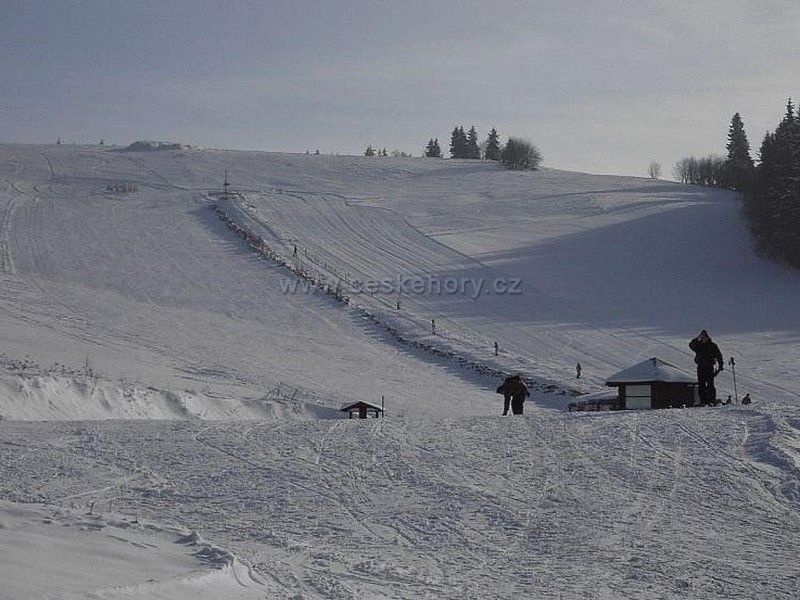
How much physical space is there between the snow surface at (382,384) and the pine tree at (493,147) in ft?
112

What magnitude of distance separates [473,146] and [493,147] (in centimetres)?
716

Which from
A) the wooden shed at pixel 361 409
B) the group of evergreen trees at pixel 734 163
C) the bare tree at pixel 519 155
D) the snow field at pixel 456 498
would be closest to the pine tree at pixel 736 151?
the group of evergreen trees at pixel 734 163

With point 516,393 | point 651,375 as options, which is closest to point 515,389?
A: point 516,393

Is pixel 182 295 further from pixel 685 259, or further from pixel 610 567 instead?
pixel 610 567

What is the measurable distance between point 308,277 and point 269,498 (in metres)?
40.8

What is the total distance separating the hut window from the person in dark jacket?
8941mm

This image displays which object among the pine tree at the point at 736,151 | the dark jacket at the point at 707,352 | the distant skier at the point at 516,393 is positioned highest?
the pine tree at the point at 736,151

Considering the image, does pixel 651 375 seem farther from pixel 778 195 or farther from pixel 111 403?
pixel 778 195

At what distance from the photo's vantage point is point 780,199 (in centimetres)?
5975

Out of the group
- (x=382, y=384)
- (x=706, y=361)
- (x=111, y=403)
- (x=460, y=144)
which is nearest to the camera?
(x=706, y=361)

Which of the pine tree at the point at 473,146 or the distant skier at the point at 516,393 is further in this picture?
the pine tree at the point at 473,146

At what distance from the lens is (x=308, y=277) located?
5044 cm

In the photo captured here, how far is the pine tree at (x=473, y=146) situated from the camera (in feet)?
442

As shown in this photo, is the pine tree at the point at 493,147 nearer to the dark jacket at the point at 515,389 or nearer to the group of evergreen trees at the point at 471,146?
the group of evergreen trees at the point at 471,146
